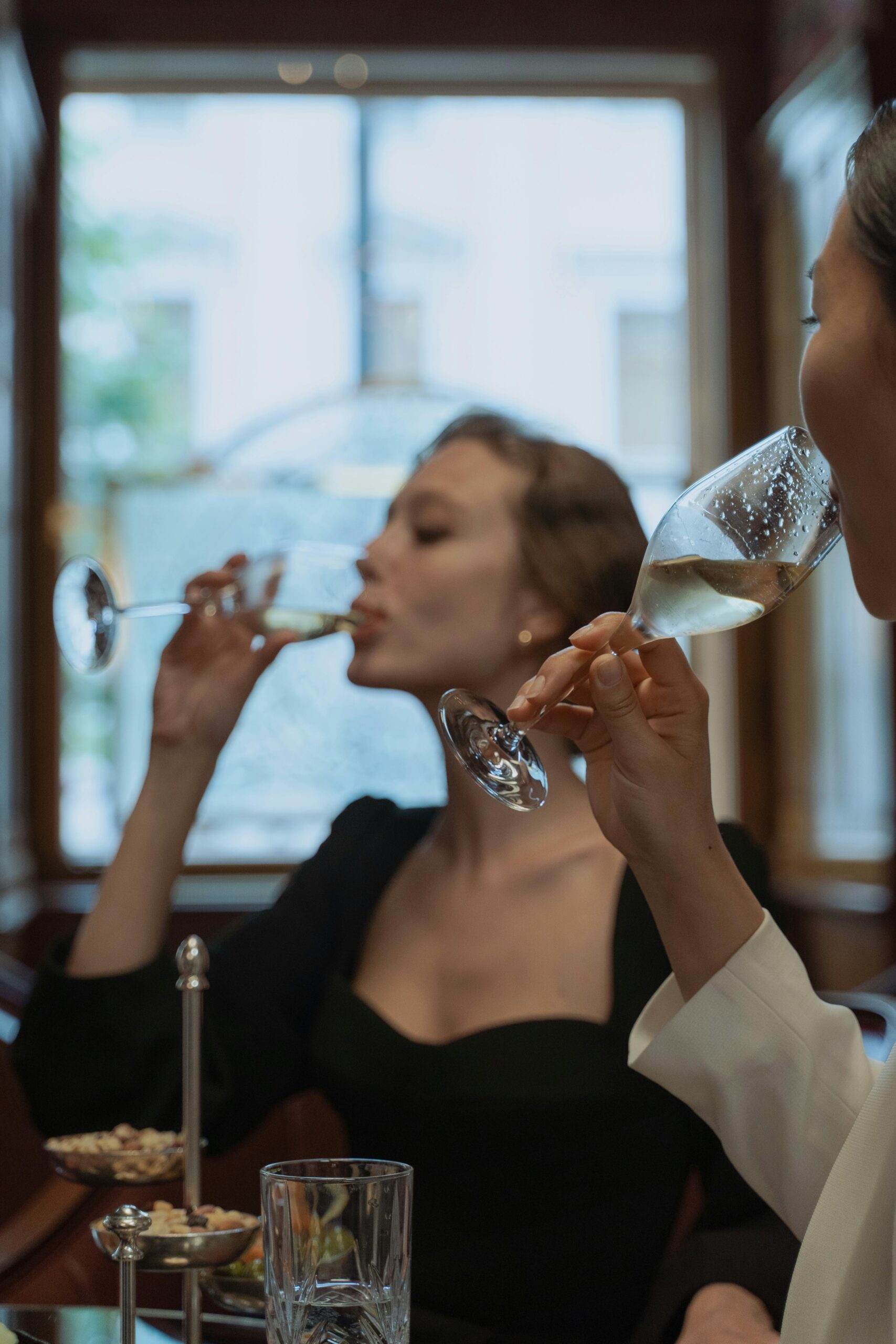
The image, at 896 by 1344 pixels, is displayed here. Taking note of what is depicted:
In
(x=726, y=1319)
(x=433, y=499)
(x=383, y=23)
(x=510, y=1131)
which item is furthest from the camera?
(x=383, y=23)

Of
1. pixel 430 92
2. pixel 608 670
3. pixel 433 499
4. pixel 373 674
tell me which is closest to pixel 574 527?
pixel 433 499

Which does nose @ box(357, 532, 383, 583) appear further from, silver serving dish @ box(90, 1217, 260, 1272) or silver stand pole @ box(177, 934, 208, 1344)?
silver serving dish @ box(90, 1217, 260, 1272)

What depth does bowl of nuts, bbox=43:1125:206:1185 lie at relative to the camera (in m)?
0.94

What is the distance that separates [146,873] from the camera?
4.55 ft

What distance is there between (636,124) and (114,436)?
1771 mm

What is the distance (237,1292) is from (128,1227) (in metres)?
0.33

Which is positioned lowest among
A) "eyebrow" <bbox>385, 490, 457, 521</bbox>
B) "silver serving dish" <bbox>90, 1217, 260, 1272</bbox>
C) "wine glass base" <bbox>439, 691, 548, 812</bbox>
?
→ "silver serving dish" <bbox>90, 1217, 260, 1272</bbox>

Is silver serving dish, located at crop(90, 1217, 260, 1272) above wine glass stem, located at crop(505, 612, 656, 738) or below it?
below

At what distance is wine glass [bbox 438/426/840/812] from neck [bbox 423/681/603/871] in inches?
21.4

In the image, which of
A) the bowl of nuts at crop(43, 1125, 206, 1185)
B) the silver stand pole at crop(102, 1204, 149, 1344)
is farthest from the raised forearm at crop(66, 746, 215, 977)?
the silver stand pole at crop(102, 1204, 149, 1344)

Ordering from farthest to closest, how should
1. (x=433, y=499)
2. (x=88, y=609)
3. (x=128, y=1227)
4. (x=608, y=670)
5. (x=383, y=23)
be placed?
(x=383, y=23) < (x=433, y=499) < (x=88, y=609) < (x=608, y=670) < (x=128, y=1227)

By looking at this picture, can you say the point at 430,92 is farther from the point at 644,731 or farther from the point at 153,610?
the point at 644,731

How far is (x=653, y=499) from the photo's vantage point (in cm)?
397

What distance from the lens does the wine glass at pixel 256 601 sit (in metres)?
1.34
